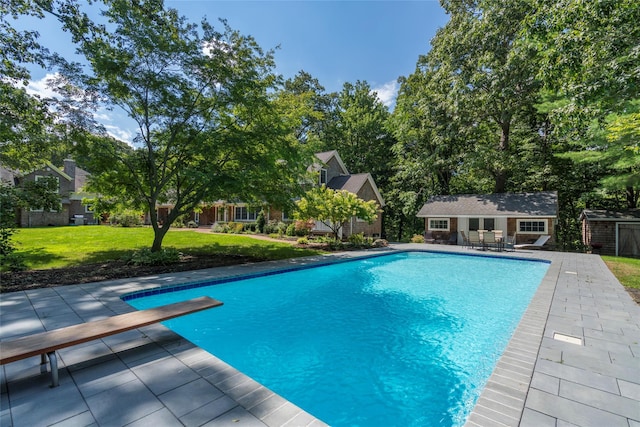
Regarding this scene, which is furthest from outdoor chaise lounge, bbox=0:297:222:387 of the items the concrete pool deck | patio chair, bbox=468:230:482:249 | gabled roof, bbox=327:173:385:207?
gabled roof, bbox=327:173:385:207

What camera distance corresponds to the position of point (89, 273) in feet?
28.7

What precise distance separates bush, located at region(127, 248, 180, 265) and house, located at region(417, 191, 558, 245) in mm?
18888

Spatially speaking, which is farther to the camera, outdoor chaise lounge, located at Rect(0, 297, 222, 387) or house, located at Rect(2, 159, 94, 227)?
house, located at Rect(2, 159, 94, 227)

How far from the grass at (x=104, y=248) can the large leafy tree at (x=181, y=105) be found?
2595mm

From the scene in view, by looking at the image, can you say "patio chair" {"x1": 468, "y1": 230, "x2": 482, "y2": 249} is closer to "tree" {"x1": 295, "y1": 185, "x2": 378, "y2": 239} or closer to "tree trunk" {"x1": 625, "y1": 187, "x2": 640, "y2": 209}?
"tree" {"x1": 295, "y1": 185, "x2": 378, "y2": 239}

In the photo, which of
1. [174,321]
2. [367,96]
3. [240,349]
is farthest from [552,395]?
[367,96]

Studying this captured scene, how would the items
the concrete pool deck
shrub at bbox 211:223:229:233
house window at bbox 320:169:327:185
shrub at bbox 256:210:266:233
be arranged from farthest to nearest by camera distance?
house window at bbox 320:169:327:185 < shrub at bbox 256:210:266:233 < shrub at bbox 211:223:229:233 < the concrete pool deck

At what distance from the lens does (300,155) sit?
1305 cm

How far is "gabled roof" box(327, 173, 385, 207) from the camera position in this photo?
23.6m

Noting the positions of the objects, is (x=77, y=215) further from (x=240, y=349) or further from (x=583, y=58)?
(x=583, y=58)

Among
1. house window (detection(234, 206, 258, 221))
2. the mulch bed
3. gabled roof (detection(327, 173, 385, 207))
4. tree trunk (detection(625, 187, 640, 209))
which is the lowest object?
the mulch bed

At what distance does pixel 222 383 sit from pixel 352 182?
2199cm

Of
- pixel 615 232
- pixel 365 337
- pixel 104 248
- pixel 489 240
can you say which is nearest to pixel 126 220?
pixel 104 248

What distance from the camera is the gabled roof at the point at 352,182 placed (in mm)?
23578
